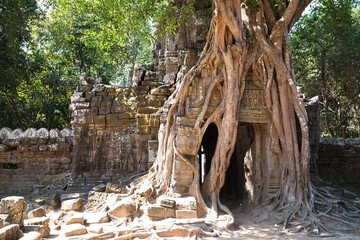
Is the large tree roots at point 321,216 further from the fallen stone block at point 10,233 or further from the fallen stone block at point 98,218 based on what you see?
the fallen stone block at point 10,233

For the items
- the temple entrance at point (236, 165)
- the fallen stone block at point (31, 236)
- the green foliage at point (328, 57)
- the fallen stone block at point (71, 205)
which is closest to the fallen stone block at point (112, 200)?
the fallen stone block at point (71, 205)

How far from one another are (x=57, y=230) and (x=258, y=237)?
10.5 ft

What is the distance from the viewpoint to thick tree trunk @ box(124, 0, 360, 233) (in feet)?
17.5

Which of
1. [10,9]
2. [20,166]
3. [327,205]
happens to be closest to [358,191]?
[327,205]

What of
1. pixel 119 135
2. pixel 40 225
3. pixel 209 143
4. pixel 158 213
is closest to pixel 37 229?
pixel 40 225

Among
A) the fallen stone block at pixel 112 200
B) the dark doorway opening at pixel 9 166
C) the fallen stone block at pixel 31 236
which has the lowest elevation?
the fallen stone block at pixel 31 236

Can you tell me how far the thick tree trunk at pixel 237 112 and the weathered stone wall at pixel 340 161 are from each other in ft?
11.8

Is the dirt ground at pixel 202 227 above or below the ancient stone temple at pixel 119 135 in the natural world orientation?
below

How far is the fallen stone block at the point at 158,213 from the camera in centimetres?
473

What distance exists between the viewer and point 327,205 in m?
5.19

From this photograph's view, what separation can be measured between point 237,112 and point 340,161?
513cm

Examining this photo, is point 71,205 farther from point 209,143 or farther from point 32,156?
point 209,143

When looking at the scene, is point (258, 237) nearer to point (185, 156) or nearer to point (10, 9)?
point (185, 156)

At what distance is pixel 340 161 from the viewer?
862 cm
